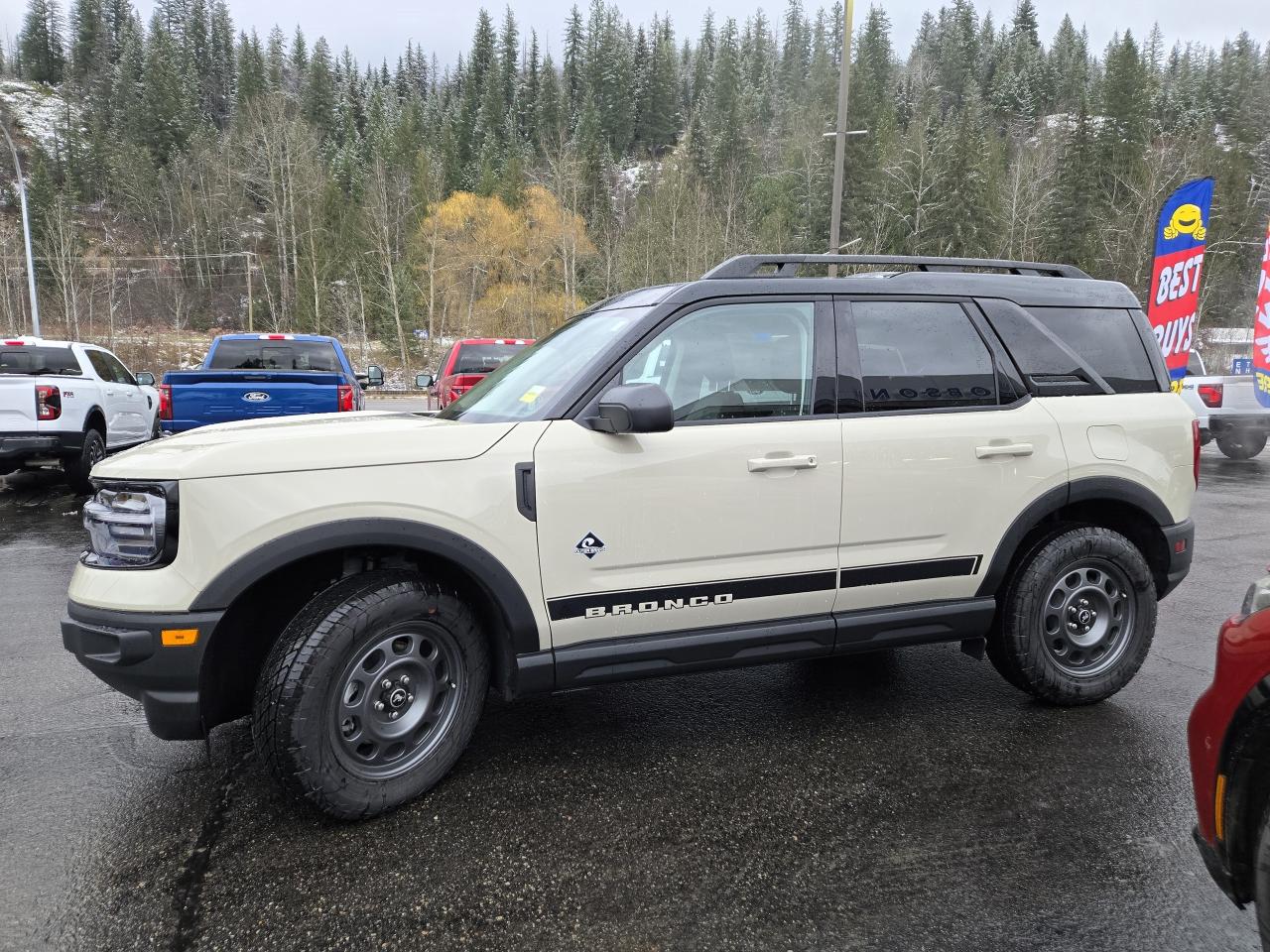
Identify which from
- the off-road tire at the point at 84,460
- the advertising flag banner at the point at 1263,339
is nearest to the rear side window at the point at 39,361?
the off-road tire at the point at 84,460

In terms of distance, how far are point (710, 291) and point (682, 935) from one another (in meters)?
2.33

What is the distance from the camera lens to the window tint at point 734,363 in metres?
3.27

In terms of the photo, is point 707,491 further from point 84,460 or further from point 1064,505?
point 84,460

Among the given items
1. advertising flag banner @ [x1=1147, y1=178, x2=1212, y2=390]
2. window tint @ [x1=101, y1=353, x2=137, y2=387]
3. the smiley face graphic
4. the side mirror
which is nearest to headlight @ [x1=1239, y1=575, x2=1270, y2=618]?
the side mirror

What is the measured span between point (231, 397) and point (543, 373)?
6899 mm

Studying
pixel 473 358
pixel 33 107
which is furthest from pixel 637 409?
pixel 33 107

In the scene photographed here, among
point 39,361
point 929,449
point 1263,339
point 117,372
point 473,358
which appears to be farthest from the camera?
point 473,358

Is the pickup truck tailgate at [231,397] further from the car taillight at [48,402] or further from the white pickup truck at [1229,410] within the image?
the white pickup truck at [1229,410]

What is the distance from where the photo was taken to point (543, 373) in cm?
350

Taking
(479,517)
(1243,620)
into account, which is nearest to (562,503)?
(479,517)

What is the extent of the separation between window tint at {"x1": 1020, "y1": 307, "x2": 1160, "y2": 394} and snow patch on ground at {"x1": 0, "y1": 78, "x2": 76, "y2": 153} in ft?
382

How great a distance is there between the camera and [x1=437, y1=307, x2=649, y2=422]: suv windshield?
3.24 metres

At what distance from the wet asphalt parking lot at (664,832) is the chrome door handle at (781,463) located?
1.22m

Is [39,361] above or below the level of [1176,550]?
above
